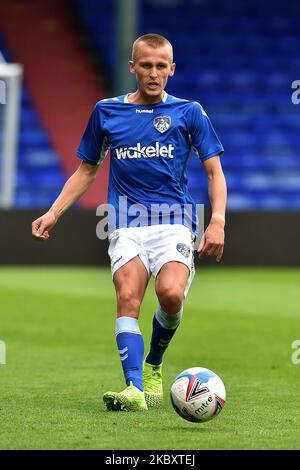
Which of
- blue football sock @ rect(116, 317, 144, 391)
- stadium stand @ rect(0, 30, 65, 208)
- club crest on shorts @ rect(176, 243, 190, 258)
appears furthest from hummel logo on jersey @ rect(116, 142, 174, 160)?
stadium stand @ rect(0, 30, 65, 208)

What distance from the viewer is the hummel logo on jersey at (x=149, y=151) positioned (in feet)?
22.5

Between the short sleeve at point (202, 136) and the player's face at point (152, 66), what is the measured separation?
0.83ft

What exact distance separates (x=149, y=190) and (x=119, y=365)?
2.48 metres

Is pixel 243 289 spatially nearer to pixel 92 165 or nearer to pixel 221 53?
pixel 92 165

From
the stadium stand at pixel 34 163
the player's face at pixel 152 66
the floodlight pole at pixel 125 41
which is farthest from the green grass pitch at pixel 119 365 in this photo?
the stadium stand at pixel 34 163

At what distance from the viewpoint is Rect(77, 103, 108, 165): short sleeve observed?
276 inches

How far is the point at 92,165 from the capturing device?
717 centimetres

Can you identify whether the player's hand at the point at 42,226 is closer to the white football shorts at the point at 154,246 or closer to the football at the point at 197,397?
the white football shorts at the point at 154,246

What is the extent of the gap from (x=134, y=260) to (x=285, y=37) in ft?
70.8

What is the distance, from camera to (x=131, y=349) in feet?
21.9

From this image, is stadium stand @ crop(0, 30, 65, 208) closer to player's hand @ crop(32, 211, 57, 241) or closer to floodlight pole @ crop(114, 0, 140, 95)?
floodlight pole @ crop(114, 0, 140, 95)

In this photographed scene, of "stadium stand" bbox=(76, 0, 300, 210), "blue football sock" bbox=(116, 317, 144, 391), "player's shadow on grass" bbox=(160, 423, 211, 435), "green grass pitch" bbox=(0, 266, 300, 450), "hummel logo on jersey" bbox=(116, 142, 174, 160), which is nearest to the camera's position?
"green grass pitch" bbox=(0, 266, 300, 450)

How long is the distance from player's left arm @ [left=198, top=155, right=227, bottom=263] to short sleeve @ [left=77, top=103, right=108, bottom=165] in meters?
0.65
